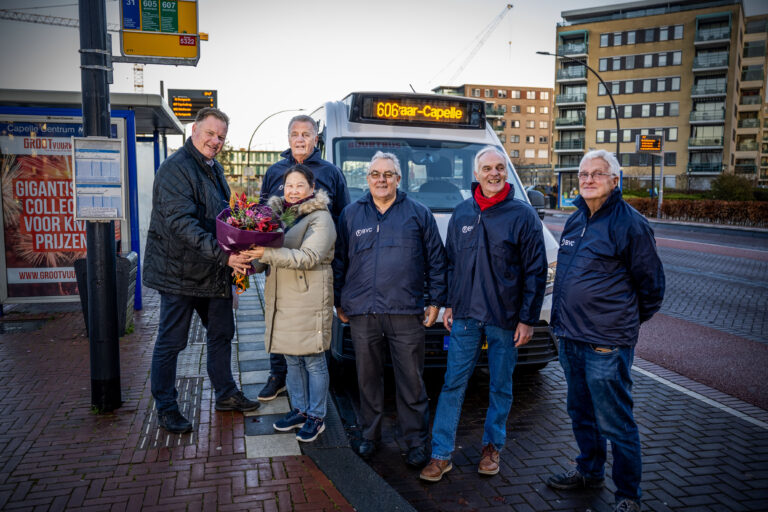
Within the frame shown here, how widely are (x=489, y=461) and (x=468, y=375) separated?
1.88 feet

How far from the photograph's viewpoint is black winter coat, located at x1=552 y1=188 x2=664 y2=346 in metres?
3.21

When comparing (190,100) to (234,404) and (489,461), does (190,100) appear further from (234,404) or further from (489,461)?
(489,461)

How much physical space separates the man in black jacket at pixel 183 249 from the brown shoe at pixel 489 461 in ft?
6.72

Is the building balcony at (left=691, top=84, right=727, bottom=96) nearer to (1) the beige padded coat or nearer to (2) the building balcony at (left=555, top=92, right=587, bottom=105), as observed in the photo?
(2) the building balcony at (left=555, top=92, right=587, bottom=105)

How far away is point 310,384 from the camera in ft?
14.0

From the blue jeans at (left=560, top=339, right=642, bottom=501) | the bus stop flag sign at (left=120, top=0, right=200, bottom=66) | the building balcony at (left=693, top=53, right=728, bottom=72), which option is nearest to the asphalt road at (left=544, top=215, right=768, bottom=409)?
the blue jeans at (left=560, top=339, right=642, bottom=501)

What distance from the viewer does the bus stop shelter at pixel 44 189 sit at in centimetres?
760

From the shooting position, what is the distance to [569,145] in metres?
70.8

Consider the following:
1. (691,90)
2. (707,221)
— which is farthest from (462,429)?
(691,90)

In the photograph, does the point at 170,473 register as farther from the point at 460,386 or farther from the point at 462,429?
the point at 462,429

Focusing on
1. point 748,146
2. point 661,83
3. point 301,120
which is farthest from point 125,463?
point 748,146

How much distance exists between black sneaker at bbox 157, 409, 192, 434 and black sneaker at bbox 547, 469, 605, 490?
248cm

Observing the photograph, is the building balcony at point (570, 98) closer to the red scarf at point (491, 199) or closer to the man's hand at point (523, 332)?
the red scarf at point (491, 199)

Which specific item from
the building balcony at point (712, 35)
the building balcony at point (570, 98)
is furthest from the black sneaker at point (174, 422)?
the building balcony at point (570, 98)
